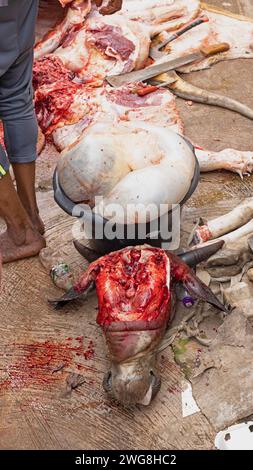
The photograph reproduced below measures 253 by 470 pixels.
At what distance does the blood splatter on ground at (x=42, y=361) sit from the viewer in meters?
3.30

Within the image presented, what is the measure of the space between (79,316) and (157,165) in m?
0.99

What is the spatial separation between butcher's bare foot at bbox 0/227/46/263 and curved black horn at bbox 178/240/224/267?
1013mm

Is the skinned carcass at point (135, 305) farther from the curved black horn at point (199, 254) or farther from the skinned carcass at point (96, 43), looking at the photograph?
the skinned carcass at point (96, 43)

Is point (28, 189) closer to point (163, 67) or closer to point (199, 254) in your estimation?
point (199, 254)

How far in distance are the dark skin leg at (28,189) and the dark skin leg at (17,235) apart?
4.6 inches

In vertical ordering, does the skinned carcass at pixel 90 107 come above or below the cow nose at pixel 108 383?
above

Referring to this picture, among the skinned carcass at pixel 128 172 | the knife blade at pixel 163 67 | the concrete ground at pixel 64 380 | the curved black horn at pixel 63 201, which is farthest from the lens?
the knife blade at pixel 163 67

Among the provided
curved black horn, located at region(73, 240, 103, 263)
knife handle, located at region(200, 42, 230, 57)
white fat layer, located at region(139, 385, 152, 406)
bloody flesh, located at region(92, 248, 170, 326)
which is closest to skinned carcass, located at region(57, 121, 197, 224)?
bloody flesh, located at region(92, 248, 170, 326)

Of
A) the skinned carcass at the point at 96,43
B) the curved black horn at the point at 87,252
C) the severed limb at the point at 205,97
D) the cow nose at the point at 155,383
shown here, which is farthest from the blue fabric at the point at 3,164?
the severed limb at the point at 205,97

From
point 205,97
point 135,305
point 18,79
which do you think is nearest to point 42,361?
point 135,305

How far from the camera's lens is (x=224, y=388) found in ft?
10.3

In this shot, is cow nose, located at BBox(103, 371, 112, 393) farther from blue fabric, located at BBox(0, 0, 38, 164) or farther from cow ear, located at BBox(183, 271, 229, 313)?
blue fabric, located at BBox(0, 0, 38, 164)

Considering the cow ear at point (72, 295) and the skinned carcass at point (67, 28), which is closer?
the cow ear at point (72, 295)

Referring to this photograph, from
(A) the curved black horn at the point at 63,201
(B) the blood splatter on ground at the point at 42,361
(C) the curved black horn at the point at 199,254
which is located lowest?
(B) the blood splatter on ground at the point at 42,361
